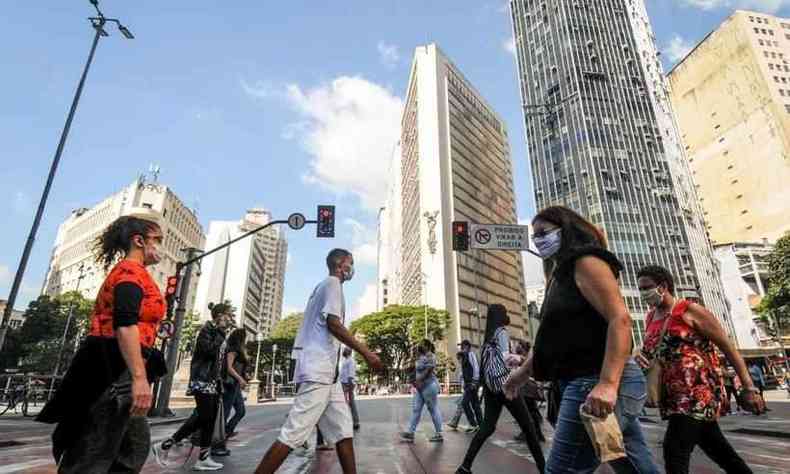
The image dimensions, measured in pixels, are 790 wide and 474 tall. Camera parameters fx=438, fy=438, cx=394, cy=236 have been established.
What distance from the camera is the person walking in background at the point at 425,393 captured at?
775 centimetres

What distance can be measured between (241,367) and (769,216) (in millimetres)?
87685

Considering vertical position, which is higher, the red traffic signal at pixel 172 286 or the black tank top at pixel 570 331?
the red traffic signal at pixel 172 286

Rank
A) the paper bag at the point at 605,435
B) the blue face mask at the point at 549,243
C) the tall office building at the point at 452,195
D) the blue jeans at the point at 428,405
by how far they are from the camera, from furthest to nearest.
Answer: the tall office building at the point at 452,195, the blue jeans at the point at 428,405, the blue face mask at the point at 549,243, the paper bag at the point at 605,435

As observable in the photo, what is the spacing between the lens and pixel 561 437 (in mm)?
2053

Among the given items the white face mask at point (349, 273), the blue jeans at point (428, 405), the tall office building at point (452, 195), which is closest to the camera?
the white face mask at point (349, 273)

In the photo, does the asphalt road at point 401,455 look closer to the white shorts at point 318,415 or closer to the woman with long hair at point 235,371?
the woman with long hair at point 235,371

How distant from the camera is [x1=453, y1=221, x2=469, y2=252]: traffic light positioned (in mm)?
12945

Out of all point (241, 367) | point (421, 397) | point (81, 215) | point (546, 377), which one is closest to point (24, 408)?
point (241, 367)

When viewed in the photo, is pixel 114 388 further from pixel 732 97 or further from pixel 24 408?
pixel 732 97

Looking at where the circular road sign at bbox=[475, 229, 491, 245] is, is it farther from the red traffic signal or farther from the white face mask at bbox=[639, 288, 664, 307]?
the red traffic signal

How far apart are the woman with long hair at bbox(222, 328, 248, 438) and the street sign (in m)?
7.42

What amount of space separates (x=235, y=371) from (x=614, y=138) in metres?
75.1

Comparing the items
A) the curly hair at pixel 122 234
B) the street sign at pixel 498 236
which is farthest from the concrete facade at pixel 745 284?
the curly hair at pixel 122 234

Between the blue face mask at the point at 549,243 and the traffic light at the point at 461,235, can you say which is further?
the traffic light at the point at 461,235
